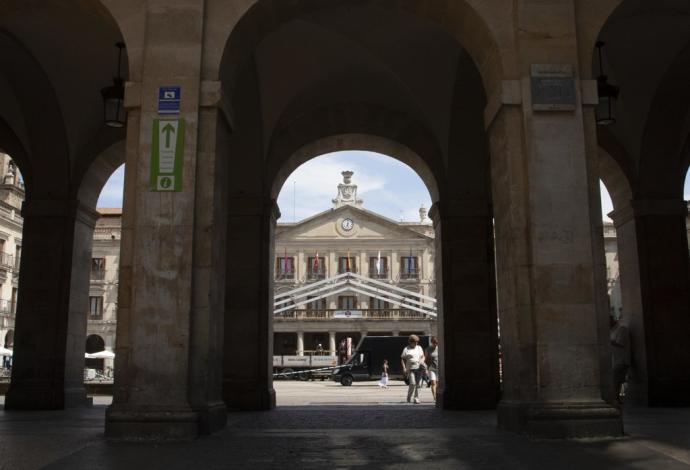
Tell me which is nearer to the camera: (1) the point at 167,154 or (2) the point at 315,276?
(1) the point at 167,154

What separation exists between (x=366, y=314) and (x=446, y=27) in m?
67.0

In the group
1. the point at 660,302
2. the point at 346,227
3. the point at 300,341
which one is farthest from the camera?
the point at 346,227

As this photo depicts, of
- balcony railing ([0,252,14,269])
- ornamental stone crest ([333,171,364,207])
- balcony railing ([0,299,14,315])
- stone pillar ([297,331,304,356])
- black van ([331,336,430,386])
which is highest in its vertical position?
ornamental stone crest ([333,171,364,207])

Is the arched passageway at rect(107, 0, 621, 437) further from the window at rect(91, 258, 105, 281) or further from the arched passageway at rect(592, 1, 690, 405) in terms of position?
the window at rect(91, 258, 105, 281)

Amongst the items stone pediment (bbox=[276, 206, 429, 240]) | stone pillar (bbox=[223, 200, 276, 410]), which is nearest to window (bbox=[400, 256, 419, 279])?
stone pediment (bbox=[276, 206, 429, 240])

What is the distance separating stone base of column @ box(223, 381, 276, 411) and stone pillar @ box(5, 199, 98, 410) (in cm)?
344

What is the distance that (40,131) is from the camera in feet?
50.1

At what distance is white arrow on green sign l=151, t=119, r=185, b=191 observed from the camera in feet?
28.2

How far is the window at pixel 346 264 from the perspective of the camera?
86.6m

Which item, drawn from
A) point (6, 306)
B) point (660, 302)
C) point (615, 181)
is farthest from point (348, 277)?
point (660, 302)

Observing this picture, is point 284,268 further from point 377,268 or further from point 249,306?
point 249,306

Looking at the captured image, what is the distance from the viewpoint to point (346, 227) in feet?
290

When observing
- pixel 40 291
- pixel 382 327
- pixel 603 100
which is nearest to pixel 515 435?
pixel 603 100

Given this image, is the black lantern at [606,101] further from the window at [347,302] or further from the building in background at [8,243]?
the window at [347,302]
